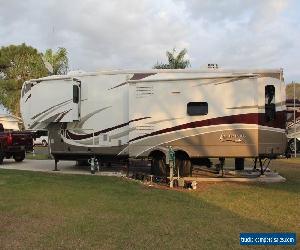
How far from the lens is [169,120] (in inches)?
571

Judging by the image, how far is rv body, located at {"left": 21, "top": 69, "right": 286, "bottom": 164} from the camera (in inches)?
545

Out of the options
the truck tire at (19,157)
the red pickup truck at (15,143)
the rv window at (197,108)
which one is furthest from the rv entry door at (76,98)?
the truck tire at (19,157)

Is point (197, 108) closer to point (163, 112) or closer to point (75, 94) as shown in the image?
point (163, 112)

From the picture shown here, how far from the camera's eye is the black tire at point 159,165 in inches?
A: 571

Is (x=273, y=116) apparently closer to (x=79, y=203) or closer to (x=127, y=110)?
(x=127, y=110)

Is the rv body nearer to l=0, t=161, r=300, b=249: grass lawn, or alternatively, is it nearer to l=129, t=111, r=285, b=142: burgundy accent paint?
l=129, t=111, r=285, b=142: burgundy accent paint

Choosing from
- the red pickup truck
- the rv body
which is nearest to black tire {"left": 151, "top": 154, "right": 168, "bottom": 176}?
the rv body

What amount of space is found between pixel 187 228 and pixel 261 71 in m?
7.45

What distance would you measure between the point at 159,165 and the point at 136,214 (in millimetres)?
5538

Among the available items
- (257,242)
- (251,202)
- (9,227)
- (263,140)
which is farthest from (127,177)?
(257,242)

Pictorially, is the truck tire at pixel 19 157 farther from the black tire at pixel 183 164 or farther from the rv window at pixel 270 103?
the rv window at pixel 270 103

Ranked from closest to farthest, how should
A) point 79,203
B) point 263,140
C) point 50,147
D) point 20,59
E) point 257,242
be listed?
point 257,242
point 79,203
point 263,140
point 50,147
point 20,59

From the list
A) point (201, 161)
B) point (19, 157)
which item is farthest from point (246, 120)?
point (19, 157)

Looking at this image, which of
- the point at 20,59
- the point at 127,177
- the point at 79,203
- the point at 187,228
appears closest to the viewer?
the point at 187,228
